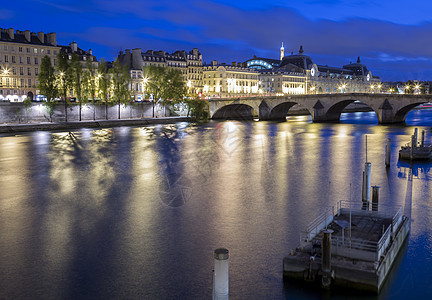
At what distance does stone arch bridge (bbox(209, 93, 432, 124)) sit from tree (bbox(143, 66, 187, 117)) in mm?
11400

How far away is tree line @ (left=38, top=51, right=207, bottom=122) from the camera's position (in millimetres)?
66312

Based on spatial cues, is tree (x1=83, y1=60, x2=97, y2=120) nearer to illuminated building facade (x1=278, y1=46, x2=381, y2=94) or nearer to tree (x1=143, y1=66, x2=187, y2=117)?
tree (x1=143, y1=66, x2=187, y2=117)

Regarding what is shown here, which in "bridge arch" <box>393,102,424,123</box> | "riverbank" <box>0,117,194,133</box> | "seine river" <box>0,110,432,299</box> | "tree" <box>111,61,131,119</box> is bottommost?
"seine river" <box>0,110,432,299</box>

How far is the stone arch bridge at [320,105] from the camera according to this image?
7431 cm

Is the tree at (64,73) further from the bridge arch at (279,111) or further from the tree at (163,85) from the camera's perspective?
the bridge arch at (279,111)

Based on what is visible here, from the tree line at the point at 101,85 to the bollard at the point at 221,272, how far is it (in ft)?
206

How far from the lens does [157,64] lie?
118750 millimetres

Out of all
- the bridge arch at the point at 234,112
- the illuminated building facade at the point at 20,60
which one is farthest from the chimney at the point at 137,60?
the bridge arch at the point at 234,112

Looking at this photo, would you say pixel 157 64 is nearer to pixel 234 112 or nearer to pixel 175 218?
pixel 234 112

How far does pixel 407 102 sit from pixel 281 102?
25578mm

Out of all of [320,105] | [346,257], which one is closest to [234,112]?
[320,105]

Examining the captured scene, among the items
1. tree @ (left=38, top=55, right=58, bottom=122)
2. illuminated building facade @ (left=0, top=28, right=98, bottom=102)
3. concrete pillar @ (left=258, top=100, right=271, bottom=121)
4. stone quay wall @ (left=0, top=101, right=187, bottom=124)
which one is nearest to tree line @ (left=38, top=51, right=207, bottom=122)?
tree @ (left=38, top=55, right=58, bottom=122)

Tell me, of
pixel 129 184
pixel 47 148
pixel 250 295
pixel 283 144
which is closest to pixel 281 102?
pixel 283 144

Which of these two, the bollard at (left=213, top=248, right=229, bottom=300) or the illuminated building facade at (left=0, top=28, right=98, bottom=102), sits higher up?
the illuminated building facade at (left=0, top=28, right=98, bottom=102)
